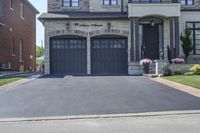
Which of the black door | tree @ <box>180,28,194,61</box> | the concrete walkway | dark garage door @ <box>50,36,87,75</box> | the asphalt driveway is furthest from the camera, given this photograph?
the black door

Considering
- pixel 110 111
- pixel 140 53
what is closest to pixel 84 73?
pixel 140 53

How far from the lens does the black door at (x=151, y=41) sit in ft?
102

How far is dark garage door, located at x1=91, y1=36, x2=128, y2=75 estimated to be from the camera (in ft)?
98.8

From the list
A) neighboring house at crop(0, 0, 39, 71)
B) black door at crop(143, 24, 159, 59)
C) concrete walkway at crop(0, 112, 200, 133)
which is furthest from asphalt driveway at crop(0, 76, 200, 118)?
neighboring house at crop(0, 0, 39, 71)

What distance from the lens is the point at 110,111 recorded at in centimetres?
1313

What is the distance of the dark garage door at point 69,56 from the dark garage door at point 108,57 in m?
0.70

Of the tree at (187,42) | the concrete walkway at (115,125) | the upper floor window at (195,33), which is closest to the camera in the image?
the concrete walkway at (115,125)

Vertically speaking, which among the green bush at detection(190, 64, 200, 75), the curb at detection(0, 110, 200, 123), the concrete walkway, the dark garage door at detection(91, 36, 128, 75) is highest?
the dark garage door at detection(91, 36, 128, 75)

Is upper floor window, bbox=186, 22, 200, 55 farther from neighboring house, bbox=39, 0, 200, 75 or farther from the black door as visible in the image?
the black door

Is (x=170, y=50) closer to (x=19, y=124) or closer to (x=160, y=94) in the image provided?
(x=160, y=94)

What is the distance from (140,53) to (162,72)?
4248mm

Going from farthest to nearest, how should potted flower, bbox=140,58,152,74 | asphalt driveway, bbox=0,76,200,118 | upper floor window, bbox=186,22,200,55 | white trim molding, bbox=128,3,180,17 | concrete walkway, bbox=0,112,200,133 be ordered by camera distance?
1. upper floor window, bbox=186,22,200,55
2. white trim molding, bbox=128,3,180,17
3. potted flower, bbox=140,58,152,74
4. asphalt driveway, bbox=0,76,200,118
5. concrete walkway, bbox=0,112,200,133

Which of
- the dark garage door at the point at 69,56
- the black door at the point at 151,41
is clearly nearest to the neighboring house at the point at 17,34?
the dark garage door at the point at 69,56

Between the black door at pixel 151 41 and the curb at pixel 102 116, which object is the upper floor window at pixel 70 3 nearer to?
the black door at pixel 151 41
